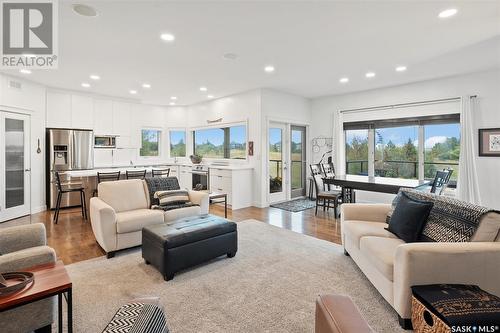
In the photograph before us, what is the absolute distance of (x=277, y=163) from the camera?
23.0ft

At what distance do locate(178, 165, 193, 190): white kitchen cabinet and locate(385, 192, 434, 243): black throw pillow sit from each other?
20.3 feet

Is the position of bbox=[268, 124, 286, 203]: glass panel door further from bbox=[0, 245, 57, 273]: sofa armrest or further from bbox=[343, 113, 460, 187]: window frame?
bbox=[0, 245, 57, 273]: sofa armrest

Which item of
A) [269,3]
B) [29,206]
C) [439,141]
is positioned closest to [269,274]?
[269,3]

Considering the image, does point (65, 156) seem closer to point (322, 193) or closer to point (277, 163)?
point (277, 163)

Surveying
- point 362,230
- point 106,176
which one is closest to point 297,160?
point 362,230

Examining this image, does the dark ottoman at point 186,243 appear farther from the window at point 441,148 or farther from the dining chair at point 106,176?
the window at point 441,148

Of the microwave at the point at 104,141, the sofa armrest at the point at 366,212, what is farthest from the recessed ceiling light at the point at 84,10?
the microwave at the point at 104,141

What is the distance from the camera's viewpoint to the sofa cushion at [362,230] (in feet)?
9.11

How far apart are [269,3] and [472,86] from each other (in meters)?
4.92

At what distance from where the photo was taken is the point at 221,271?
2.90 meters

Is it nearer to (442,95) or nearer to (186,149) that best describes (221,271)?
(442,95)

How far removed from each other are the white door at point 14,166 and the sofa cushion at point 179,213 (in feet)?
12.5

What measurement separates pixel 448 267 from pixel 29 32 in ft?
17.3

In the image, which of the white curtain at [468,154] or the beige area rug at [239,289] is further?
the white curtain at [468,154]
